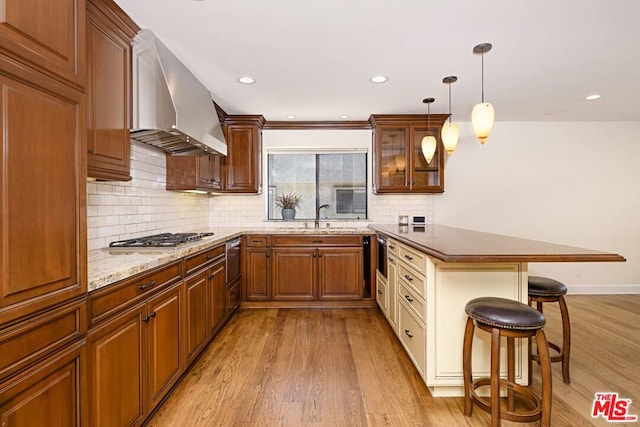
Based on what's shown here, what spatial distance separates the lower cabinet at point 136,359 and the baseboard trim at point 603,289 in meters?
5.04

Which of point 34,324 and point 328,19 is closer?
point 34,324

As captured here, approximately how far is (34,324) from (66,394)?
0.33m

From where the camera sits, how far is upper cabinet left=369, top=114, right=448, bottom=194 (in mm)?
4211

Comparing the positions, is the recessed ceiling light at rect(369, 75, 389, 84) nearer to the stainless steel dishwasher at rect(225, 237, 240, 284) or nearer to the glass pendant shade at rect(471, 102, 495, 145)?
the glass pendant shade at rect(471, 102, 495, 145)

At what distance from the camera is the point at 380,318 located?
3.56m

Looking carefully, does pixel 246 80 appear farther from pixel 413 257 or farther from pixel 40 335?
pixel 40 335

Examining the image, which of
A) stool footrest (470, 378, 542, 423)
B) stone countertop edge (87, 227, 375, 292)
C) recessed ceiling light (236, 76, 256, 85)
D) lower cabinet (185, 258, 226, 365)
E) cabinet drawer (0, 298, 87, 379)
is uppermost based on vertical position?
recessed ceiling light (236, 76, 256, 85)

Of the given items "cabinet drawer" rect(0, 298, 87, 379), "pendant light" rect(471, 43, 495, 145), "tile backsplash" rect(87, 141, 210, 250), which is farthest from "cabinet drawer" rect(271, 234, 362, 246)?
"cabinet drawer" rect(0, 298, 87, 379)

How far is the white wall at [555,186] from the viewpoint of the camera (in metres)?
4.51

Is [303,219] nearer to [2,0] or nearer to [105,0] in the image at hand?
[105,0]

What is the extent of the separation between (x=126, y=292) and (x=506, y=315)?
73.1 inches

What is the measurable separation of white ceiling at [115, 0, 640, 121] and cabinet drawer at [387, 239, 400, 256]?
1.52m

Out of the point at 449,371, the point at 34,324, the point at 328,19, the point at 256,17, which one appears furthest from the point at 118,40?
the point at 449,371

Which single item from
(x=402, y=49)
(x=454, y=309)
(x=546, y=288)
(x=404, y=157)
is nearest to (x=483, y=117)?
(x=402, y=49)
